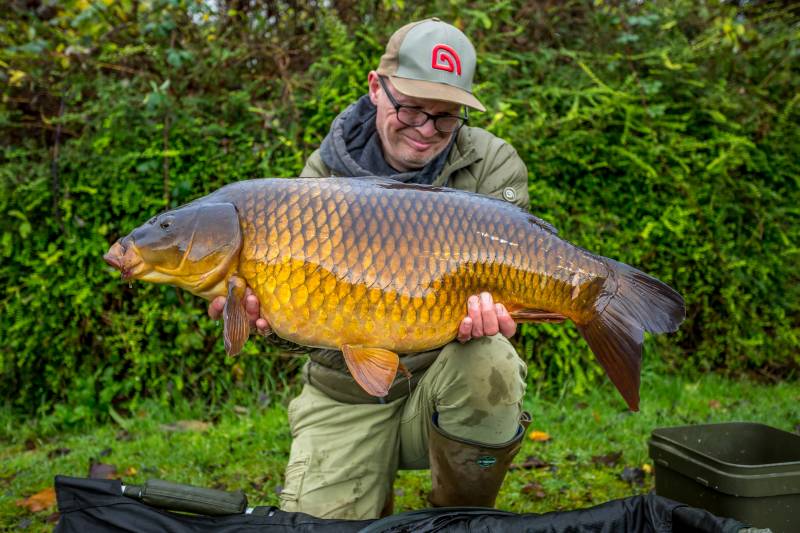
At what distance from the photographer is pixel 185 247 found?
1.50 meters

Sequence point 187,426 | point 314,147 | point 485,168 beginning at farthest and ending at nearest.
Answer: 1. point 314,147
2. point 187,426
3. point 485,168

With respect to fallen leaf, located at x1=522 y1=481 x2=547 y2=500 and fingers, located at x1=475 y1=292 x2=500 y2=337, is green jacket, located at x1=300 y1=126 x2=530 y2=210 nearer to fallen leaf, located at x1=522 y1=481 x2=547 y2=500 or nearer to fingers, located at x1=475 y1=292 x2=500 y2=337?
fingers, located at x1=475 y1=292 x2=500 y2=337

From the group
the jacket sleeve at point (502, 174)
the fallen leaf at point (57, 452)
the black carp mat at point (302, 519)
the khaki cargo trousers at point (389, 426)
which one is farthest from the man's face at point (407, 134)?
the fallen leaf at point (57, 452)

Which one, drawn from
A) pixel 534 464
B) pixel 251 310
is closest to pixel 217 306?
pixel 251 310

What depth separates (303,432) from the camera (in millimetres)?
2053

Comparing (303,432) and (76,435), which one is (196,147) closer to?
(76,435)

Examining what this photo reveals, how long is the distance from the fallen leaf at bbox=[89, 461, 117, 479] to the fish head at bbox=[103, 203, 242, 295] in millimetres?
1204

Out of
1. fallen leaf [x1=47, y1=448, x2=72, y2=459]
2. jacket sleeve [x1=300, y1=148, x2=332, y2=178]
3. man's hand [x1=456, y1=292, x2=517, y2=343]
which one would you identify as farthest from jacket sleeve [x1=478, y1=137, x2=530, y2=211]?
fallen leaf [x1=47, y1=448, x2=72, y2=459]

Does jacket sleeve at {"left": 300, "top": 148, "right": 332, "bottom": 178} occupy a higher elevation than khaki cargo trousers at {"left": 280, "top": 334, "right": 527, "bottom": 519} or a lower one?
higher

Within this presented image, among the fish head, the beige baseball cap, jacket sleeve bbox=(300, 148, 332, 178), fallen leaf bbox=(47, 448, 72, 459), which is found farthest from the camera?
fallen leaf bbox=(47, 448, 72, 459)

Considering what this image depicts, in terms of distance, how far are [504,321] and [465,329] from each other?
88 mm

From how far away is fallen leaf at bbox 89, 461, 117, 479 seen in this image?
2.45 meters

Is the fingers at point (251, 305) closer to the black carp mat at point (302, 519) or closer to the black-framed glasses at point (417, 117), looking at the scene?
the black carp mat at point (302, 519)

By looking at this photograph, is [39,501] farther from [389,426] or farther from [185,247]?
[185,247]
